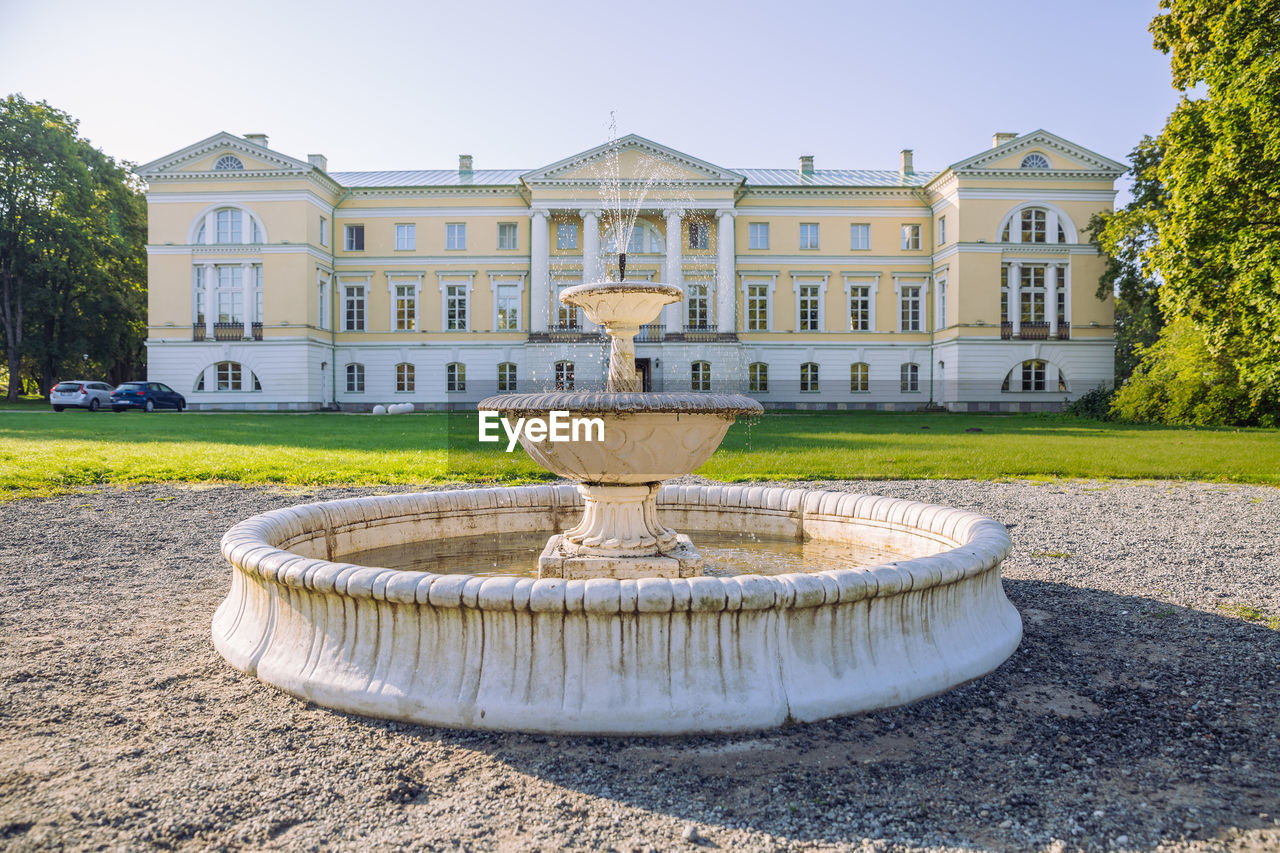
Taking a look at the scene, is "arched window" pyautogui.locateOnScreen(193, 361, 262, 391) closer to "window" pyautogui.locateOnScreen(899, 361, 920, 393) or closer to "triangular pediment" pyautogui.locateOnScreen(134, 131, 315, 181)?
"triangular pediment" pyautogui.locateOnScreen(134, 131, 315, 181)

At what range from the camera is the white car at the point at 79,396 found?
1393 inches

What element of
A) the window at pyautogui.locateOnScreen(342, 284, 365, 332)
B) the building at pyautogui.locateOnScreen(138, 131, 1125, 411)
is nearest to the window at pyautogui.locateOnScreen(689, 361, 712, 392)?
the building at pyautogui.locateOnScreen(138, 131, 1125, 411)

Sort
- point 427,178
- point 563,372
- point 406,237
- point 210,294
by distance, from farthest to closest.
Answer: point 427,178 < point 406,237 < point 563,372 < point 210,294

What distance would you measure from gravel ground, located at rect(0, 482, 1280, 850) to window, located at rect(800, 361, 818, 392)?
4194 centimetres

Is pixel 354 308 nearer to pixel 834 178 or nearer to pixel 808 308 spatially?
pixel 808 308

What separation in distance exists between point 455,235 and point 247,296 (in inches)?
464

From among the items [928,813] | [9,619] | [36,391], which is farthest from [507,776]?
[36,391]

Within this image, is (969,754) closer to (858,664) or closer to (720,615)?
(858,664)

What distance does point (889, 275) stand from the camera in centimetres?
4647

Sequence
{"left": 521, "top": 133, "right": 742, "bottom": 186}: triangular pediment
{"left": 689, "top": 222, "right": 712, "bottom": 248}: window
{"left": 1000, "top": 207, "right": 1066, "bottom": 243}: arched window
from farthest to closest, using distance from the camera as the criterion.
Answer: {"left": 689, "top": 222, "right": 712, "bottom": 248}: window → {"left": 521, "top": 133, "right": 742, "bottom": 186}: triangular pediment → {"left": 1000, "top": 207, "right": 1066, "bottom": 243}: arched window

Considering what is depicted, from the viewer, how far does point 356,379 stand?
4678cm

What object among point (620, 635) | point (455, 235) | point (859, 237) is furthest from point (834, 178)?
point (620, 635)

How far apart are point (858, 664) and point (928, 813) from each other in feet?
2.95

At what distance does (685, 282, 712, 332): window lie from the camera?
4608 centimetres
